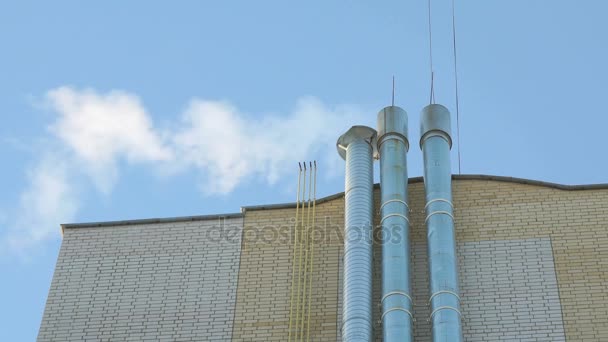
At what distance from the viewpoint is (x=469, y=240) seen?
17.8 m

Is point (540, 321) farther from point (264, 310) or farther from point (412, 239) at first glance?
point (264, 310)

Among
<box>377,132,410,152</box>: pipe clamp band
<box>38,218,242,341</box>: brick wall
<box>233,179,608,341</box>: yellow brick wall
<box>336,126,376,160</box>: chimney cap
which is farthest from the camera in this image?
<box>336,126,376,160</box>: chimney cap

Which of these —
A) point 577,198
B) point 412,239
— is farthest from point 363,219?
point 577,198

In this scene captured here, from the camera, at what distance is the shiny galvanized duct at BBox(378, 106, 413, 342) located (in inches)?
645

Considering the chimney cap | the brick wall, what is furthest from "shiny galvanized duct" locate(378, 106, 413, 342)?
the brick wall

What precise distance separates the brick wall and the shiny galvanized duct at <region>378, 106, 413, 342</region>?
261cm

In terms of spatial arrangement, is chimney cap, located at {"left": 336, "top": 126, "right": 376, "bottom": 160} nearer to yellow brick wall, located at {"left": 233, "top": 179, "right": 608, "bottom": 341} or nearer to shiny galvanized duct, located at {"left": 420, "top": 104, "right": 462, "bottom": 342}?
shiny galvanized duct, located at {"left": 420, "top": 104, "right": 462, "bottom": 342}

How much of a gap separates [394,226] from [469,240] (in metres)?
1.34

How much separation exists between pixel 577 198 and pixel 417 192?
262cm

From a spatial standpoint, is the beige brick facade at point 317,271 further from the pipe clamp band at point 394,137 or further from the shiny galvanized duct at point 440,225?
the pipe clamp band at point 394,137

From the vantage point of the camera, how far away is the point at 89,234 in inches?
746

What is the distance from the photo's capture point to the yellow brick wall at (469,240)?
56.3ft

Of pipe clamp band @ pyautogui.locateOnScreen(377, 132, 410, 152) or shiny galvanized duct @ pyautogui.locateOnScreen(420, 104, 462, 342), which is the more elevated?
pipe clamp band @ pyautogui.locateOnScreen(377, 132, 410, 152)

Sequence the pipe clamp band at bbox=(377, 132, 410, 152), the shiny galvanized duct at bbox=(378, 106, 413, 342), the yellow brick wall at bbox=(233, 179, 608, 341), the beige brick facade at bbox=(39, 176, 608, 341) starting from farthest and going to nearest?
the pipe clamp band at bbox=(377, 132, 410, 152) → the yellow brick wall at bbox=(233, 179, 608, 341) → the beige brick facade at bbox=(39, 176, 608, 341) → the shiny galvanized duct at bbox=(378, 106, 413, 342)
